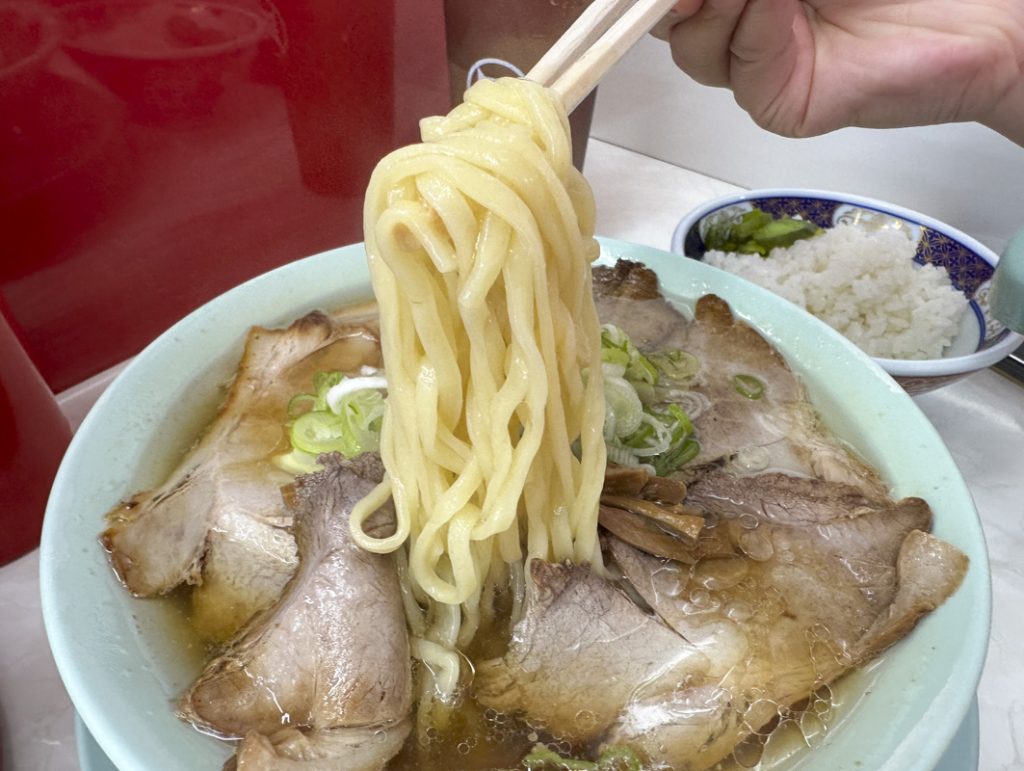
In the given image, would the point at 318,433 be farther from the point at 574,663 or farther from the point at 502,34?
the point at 502,34

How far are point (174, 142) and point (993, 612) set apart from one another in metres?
2.16

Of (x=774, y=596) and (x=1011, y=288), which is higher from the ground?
(x=1011, y=288)

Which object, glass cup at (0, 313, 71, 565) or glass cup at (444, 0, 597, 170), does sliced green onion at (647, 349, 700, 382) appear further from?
glass cup at (0, 313, 71, 565)

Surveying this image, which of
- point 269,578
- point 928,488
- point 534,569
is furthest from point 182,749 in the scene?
point 928,488

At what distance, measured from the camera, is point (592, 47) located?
108cm

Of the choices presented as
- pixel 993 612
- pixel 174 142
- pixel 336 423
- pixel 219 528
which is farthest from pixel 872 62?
pixel 219 528

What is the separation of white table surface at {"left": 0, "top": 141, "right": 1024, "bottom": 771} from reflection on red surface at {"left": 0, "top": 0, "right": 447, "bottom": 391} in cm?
63

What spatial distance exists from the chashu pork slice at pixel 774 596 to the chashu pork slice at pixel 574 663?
0.03 m

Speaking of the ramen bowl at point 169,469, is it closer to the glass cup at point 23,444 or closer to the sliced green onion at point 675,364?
the sliced green onion at point 675,364

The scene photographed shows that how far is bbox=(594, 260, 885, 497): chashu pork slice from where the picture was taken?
1422 mm

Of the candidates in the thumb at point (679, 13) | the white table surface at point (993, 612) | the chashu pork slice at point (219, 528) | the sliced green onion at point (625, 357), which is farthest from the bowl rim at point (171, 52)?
the white table surface at point (993, 612)

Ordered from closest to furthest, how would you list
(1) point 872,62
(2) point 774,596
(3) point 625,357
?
(2) point 774,596 → (3) point 625,357 → (1) point 872,62

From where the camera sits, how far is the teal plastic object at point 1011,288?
1.53m

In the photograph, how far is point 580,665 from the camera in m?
1.08
